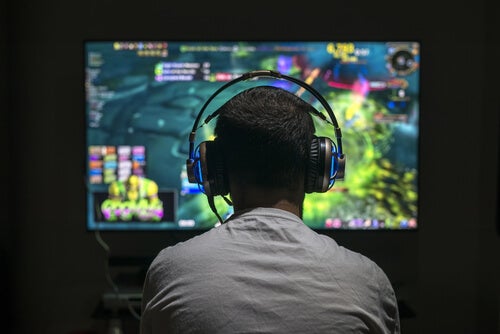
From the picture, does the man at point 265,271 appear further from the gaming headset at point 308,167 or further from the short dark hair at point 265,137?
the gaming headset at point 308,167

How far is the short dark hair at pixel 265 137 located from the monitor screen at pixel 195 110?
162cm

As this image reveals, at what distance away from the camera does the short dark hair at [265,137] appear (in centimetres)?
122

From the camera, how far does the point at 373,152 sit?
2.89 metres

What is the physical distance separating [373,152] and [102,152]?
4.16 ft

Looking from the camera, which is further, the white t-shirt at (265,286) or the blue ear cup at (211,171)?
the blue ear cup at (211,171)

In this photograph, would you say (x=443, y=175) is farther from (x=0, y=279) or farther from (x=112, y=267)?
(x=0, y=279)

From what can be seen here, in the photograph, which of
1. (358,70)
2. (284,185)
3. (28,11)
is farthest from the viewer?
(28,11)

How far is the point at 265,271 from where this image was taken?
3.44 feet

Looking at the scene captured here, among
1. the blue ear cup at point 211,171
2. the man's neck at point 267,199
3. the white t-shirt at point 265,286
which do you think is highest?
the blue ear cup at point 211,171

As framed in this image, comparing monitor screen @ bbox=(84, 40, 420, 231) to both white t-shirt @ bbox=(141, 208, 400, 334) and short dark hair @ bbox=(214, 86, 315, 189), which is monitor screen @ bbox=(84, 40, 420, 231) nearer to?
short dark hair @ bbox=(214, 86, 315, 189)

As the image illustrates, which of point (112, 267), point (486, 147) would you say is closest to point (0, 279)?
point (112, 267)

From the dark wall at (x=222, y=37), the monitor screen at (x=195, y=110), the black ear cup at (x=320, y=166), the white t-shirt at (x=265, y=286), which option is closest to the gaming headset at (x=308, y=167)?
the black ear cup at (x=320, y=166)

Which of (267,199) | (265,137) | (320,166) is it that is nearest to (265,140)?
(265,137)

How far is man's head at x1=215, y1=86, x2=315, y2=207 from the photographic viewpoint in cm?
122
